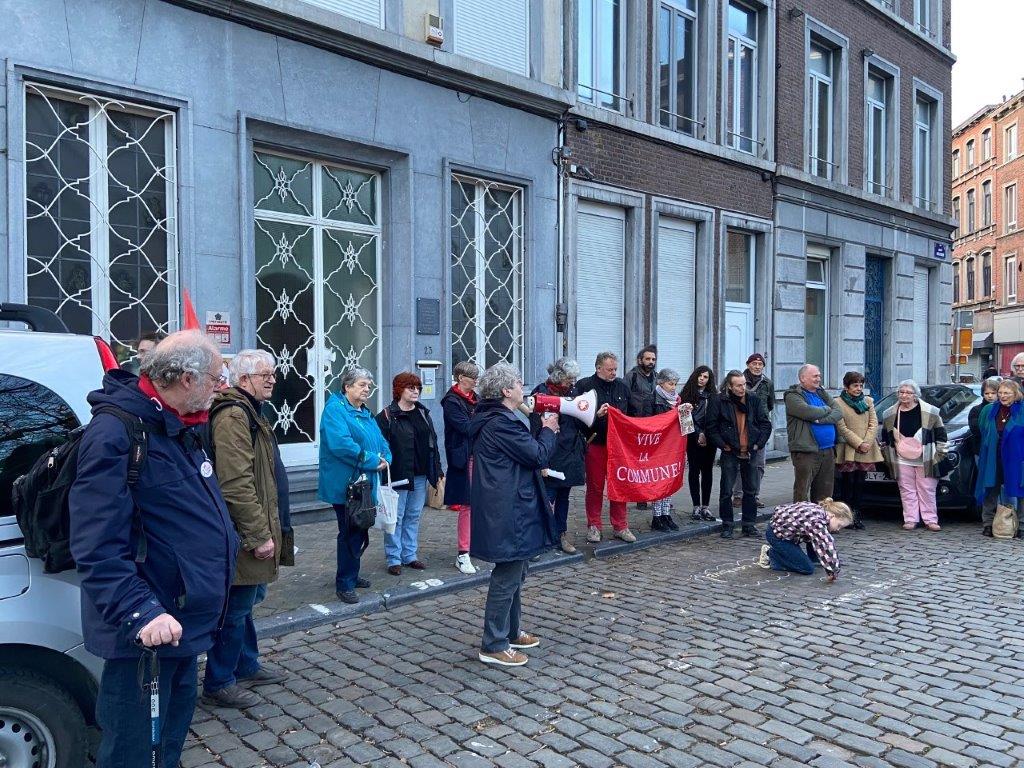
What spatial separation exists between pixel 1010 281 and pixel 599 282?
4221cm

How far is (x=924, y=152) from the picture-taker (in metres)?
23.1

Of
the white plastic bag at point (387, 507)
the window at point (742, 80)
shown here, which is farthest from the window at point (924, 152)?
the white plastic bag at point (387, 507)

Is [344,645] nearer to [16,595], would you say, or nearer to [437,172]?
[16,595]

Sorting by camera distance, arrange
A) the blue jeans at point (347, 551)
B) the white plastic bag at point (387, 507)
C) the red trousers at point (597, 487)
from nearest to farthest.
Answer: the blue jeans at point (347, 551) < the white plastic bag at point (387, 507) < the red trousers at point (597, 487)

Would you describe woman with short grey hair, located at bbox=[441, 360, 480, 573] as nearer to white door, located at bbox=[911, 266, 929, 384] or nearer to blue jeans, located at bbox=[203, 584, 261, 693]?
blue jeans, located at bbox=[203, 584, 261, 693]

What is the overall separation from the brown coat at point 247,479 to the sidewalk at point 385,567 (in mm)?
1455

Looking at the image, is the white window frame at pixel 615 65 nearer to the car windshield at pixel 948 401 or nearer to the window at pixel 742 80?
the window at pixel 742 80

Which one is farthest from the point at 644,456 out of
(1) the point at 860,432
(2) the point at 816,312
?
(2) the point at 816,312

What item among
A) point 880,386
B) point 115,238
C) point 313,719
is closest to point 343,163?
point 115,238

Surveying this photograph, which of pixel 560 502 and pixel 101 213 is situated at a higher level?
pixel 101 213

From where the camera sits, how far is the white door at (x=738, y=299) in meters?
16.4

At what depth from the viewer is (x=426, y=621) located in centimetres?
632

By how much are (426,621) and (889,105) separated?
1952 cm

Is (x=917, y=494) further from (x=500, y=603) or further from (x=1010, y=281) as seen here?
Result: (x=1010, y=281)
